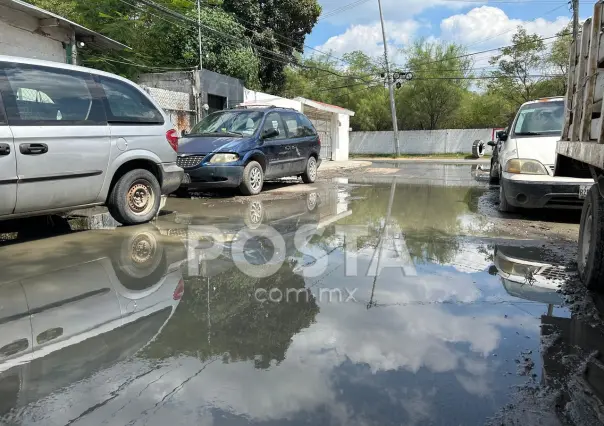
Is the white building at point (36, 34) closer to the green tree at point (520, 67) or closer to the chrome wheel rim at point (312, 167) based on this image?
the chrome wheel rim at point (312, 167)

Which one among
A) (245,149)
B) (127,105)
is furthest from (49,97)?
(245,149)

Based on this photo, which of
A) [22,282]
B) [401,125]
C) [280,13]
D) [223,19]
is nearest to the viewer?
[22,282]

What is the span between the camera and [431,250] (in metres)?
5.60

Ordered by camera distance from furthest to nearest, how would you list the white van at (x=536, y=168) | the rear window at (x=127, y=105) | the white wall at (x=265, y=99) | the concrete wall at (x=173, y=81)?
the white wall at (x=265, y=99), the concrete wall at (x=173, y=81), the white van at (x=536, y=168), the rear window at (x=127, y=105)

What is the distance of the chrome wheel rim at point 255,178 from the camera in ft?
32.4

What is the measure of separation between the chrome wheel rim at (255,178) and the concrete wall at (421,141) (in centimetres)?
3074

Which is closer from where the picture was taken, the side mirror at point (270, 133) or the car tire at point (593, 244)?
the car tire at point (593, 244)

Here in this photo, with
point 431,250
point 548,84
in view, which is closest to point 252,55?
point 431,250

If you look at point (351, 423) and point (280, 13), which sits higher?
point (280, 13)

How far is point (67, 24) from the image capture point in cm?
1162

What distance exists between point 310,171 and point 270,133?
244 centimetres

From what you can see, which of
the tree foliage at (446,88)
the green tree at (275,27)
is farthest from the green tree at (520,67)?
the green tree at (275,27)

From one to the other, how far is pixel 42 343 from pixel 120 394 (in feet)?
2.93

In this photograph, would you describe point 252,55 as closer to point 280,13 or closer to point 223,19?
point 223,19
